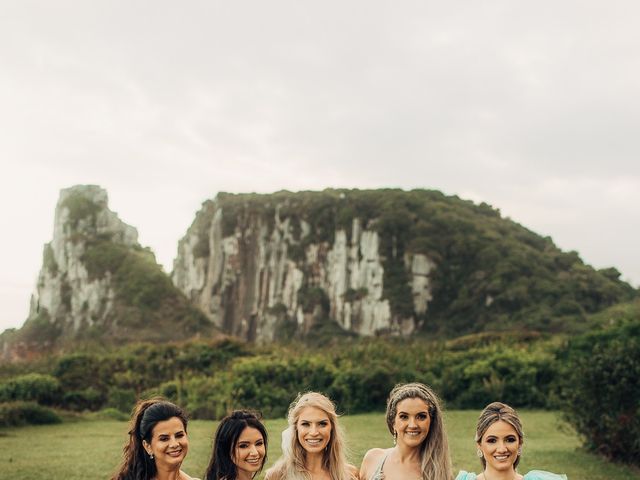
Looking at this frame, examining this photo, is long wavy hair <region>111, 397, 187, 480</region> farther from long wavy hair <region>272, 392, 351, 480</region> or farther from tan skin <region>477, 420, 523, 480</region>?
tan skin <region>477, 420, 523, 480</region>

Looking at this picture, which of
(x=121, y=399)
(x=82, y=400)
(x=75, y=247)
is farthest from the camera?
(x=75, y=247)

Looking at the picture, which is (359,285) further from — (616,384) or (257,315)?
(616,384)

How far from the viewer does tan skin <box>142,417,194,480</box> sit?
14.2 ft

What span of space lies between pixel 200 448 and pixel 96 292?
2051 inches

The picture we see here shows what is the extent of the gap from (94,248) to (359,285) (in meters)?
26.2

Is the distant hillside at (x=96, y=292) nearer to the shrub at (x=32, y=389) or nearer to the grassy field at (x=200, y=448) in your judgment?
the shrub at (x=32, y=389)

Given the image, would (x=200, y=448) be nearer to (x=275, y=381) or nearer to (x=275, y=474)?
(x=275, y=474)

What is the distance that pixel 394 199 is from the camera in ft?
259

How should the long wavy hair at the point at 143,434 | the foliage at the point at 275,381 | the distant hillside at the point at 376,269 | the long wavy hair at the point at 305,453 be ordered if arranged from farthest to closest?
the distant hillside at the point at 376,269 < the foliage at the point at 275,381 < the long wavy hair at the point at 305,453 < the long wavy hair at the point at 143,434

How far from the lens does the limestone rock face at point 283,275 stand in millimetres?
72812

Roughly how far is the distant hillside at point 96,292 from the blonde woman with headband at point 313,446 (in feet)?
172

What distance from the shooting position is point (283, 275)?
82.8 metres

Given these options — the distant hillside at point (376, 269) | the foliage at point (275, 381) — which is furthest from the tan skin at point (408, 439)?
the distant hillside at point (376, 269)

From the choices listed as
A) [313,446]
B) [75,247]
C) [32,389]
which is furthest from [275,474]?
[75,247]
